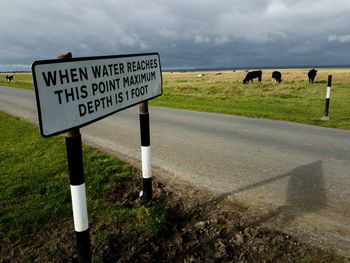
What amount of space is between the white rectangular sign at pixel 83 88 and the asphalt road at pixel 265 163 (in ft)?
7.29

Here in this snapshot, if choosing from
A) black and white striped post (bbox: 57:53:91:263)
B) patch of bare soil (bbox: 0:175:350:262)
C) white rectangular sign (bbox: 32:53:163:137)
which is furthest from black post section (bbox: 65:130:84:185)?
patch of bare soil (bbox: 0:175:350:262)

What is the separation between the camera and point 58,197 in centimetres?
460

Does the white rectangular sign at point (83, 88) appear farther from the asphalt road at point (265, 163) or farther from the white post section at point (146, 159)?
the asphalt road at point (265, 163)

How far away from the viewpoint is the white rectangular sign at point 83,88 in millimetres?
2139

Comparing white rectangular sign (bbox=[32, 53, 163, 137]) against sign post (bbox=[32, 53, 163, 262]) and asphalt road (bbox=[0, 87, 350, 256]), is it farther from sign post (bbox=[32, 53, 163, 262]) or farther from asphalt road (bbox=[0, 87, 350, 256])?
asphalt road (bbox=[0, 87, 350, 256])

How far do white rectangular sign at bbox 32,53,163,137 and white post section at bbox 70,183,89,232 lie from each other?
59 centimetres

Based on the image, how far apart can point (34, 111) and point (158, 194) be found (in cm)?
1151

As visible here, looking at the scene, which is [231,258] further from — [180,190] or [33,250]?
[33,250]

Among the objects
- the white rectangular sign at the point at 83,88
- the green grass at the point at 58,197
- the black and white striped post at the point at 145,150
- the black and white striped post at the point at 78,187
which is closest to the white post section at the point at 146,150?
the black and white striped post at the point at 145,150

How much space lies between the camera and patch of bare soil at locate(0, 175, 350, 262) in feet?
10.3

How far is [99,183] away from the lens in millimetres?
5035

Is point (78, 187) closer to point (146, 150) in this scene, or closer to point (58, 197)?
point (146, 150)

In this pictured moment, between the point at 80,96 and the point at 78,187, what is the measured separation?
30.8 inches

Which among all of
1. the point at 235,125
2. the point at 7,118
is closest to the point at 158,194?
the point at 235,125
